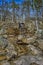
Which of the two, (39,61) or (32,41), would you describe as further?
(32,41)

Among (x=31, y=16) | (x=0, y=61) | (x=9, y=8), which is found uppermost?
(x=9, y=8)

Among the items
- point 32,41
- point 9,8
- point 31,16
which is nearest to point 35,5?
point 31,16

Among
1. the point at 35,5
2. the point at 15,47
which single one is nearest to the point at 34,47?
the point at 15,47

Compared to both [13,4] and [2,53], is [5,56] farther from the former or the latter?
[13,4]

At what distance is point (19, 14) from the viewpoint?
8430 millimetres

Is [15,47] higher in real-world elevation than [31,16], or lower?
lower

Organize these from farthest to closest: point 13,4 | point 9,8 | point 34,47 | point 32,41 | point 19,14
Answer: point 19,14 → point 9,8 → point 13,4 → point 32,41 → point 34,47

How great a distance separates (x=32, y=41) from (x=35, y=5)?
10.3 feet

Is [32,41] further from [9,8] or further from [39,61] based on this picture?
[9,8]

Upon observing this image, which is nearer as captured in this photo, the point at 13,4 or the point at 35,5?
the point at 35,5

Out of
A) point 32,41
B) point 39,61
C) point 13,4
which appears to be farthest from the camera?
point 13,4

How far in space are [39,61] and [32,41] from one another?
121 cm

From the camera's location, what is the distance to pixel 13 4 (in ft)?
23.3

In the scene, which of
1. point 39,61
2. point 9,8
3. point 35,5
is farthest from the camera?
point 9,8
